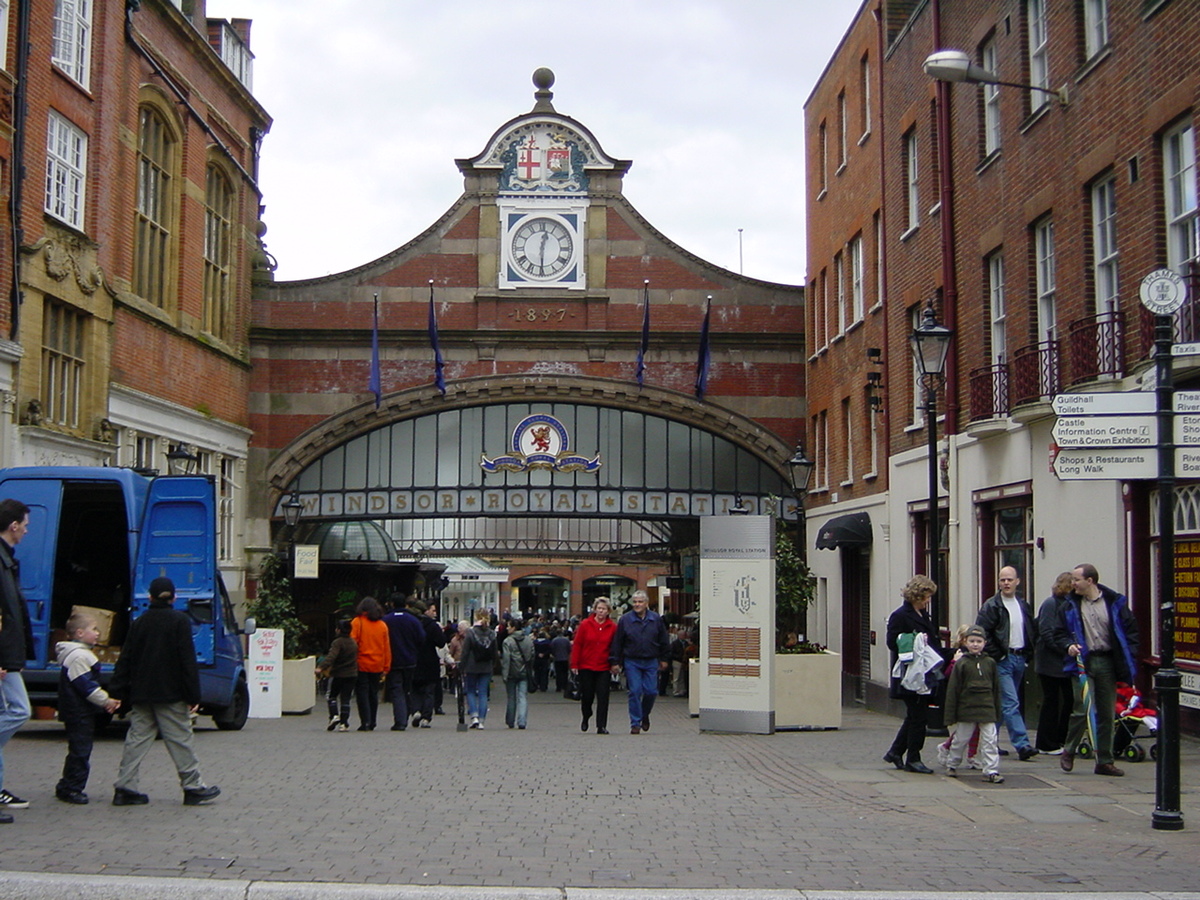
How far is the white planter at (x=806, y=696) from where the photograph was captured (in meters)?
18.7

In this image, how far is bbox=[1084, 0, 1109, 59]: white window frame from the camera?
55.5ft

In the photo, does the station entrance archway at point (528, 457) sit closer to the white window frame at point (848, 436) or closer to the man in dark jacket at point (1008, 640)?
the white window frame at point (848, 436)

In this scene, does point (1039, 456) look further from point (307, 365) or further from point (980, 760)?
point (307, 365)

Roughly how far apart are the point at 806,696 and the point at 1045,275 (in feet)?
20.0

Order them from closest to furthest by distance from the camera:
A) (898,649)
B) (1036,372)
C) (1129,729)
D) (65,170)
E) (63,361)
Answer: (898,649) < (1129,729) < (1036,372) < (65,170) < (63,361)

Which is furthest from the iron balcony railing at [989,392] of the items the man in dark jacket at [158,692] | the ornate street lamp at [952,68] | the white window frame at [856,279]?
the man in dark jacket at [158,692]

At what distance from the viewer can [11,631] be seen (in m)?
8.90

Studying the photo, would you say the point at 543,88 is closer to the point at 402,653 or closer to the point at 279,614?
the point at 279,614

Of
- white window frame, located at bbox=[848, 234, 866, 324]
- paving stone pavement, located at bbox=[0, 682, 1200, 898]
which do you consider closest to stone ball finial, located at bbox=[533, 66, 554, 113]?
white window frame, located at bbox=[848, 234, 866, 324]

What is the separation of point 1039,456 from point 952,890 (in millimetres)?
11670

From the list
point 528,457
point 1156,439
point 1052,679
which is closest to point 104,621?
point 1052,679

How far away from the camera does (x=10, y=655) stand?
8867 millimetres

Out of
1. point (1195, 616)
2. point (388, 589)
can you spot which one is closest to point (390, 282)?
point (388, 589)

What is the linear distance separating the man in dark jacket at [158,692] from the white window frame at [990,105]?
14.4 meters
